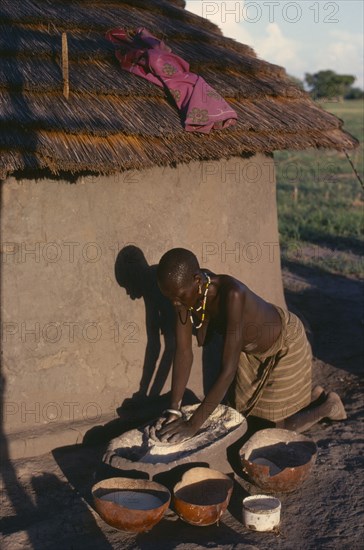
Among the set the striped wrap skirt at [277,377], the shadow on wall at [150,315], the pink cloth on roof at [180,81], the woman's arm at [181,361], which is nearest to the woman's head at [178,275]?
the woman's arm at [181,361]

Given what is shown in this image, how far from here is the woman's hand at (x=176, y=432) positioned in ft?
13.1

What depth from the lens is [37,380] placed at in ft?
14.7

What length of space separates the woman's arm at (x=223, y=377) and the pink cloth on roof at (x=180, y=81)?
1.23 metres

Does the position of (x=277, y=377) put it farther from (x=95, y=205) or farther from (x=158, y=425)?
(x=95, y=205)

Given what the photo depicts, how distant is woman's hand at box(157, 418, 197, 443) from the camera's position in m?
4.00

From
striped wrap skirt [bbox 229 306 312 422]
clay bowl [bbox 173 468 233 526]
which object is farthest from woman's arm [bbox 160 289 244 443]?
striped wrap skirt [bbox 229 306 312 422]

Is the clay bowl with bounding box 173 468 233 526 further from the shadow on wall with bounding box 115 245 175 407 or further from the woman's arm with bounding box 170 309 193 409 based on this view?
the shadow on wall with bounding box 115 245 175 407

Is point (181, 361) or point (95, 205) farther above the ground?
point (95, 205)

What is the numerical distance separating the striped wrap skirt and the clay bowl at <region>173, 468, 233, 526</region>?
0.91m

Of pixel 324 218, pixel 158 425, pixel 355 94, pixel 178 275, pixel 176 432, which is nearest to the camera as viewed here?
pixel 178 275

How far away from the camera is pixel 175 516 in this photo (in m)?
3.89

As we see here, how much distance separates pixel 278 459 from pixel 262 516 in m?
0.64

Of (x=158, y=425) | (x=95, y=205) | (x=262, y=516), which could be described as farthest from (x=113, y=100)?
(x=262, y=516)

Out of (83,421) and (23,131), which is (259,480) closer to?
(83,421)
